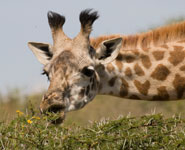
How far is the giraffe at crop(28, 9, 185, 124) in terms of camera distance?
8219mm

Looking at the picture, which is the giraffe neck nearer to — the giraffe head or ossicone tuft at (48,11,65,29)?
the giraffe head

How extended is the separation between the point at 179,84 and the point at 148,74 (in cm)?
65

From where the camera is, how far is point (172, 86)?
27.5ft

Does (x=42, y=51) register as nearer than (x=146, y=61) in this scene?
No

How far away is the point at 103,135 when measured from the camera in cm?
539

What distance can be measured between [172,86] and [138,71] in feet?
2.53

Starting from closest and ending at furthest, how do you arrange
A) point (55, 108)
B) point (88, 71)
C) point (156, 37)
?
point (55, 108) → point (88, 71) → point (156, 37)

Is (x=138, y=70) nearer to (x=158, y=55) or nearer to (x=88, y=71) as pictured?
(x=158, y=55)

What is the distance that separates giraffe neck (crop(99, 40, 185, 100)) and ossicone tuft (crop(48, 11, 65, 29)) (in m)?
1.45

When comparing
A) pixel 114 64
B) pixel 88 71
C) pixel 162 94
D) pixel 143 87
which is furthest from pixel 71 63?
pixel 162 94

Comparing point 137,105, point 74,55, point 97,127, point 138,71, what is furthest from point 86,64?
point 137,105

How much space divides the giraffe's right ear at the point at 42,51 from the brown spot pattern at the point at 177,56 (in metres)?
2.54

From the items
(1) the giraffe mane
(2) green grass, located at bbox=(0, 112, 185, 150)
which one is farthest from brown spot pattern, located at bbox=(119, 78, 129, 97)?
(2) green grass, located at bbox=(0, 112, 185, 150)

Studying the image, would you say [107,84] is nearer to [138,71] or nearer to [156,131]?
[138,71]
